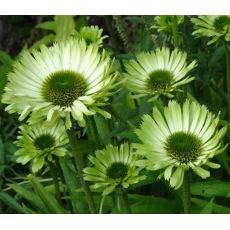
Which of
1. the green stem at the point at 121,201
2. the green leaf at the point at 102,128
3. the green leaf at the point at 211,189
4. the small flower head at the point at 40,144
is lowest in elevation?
the green stem at the point at 121,201

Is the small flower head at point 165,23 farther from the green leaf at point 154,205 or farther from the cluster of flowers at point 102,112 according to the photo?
the green leaf at point 154,205

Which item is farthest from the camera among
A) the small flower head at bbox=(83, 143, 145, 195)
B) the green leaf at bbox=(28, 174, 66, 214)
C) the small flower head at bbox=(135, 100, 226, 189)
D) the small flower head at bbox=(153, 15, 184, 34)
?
the small flower head at bbox=(153, 15, 184, 34)

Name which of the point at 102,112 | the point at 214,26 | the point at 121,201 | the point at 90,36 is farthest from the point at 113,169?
the point at 214,26

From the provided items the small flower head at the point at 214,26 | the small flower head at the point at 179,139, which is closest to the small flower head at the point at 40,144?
the small flower head at the point at 179,139

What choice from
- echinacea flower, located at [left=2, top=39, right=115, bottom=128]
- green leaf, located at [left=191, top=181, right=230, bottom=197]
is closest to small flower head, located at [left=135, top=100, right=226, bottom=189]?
echinacea flower, located at [left=2, top=39, right=115, bottom=128]

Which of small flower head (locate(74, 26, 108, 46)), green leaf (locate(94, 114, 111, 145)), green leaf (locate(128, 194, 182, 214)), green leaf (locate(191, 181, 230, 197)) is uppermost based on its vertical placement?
small flower head (locate(74, 26, 108, 46))

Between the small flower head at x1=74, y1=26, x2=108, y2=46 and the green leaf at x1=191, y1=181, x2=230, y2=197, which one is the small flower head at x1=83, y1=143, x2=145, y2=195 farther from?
the small flower head at x1=74, y1=26, x2=108, y2=46

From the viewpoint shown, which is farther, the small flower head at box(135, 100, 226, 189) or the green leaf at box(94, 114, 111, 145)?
the green leaf at box(94, 114, 111, 145)
